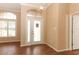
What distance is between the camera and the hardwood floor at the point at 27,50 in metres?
1.62

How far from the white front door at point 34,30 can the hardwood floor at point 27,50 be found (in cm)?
11

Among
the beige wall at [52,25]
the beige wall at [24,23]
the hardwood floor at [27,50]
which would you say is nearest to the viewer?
the hardwood floor at [27,50]

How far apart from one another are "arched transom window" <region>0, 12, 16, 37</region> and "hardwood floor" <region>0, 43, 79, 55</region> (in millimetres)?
201

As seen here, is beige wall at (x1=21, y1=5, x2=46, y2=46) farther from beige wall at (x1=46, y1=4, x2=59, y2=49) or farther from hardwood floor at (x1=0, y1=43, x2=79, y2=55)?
beige wall at (x1=46, y1=4, x2=59, y2=49)

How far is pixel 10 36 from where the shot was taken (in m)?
1.78

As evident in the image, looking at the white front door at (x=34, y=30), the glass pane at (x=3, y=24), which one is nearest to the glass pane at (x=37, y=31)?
the white front door at (x=34, y=30)

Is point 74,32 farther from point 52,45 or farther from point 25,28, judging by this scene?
point 25,28

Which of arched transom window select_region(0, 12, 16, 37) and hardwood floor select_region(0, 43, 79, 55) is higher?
arched transom window select_region(0, 12, 16, 37)

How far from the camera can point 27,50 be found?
1.69 m

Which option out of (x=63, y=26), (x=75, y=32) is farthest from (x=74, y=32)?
(x=63, y=26)

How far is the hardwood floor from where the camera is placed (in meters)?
1.62

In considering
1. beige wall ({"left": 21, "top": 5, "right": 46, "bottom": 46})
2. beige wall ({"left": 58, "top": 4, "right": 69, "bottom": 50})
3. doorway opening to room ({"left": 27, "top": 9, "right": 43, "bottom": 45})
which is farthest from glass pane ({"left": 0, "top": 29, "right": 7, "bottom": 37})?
beige wall ({"left": 58, "top": 4, "right": 69, "bottom": 50})

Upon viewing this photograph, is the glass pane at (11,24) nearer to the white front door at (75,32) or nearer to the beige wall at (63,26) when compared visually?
the beige wall at (63,26)

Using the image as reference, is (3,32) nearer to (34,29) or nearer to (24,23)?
(24,23)
